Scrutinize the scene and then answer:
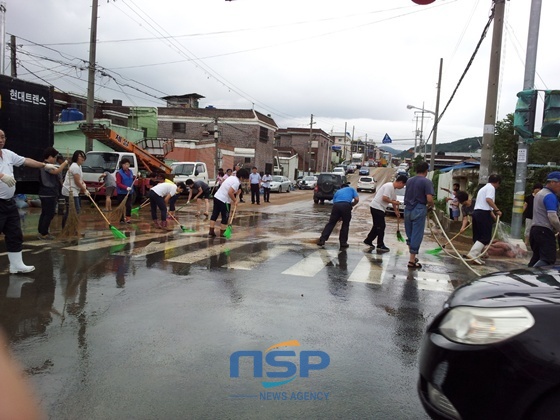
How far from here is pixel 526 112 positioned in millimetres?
9867

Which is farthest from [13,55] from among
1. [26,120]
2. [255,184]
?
[26,120]

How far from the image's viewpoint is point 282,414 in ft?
9.90

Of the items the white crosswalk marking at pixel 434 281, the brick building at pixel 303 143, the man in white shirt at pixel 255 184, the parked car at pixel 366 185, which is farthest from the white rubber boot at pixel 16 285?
the brick building at pixel 303 143

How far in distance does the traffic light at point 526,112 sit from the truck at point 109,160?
13.0m

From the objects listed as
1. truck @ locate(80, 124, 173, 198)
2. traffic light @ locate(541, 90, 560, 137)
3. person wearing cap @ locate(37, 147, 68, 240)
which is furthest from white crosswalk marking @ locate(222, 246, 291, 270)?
truck @ locate(80, 124, 173, 198)

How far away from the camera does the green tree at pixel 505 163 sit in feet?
57.1

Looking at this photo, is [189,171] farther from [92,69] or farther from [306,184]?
[306,184]

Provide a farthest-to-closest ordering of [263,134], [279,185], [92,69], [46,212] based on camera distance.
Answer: [263,134] < [279,185] < [92,69] < [46,212]

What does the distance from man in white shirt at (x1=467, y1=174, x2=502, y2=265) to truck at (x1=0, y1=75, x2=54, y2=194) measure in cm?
967

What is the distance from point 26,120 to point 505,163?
16.9 metres

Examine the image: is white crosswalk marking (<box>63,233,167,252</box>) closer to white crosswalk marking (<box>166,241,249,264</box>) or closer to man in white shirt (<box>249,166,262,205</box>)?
white crosswalk marking (<box>166,241,249,264</box>)

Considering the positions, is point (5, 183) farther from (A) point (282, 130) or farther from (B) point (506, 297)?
(A) point (282, 130)

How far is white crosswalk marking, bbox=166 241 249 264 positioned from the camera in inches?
300

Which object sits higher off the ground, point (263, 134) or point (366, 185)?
point (263, 134)
